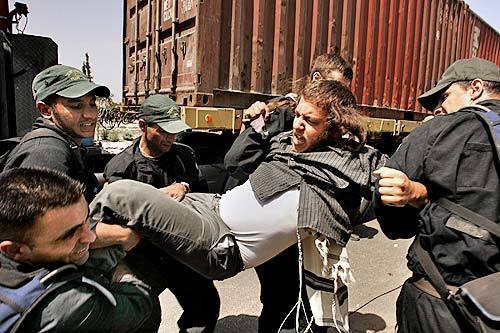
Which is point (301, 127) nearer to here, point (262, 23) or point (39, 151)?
point (39, 151)

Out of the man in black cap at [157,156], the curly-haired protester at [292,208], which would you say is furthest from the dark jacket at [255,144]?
the man in black cap at [157,156]

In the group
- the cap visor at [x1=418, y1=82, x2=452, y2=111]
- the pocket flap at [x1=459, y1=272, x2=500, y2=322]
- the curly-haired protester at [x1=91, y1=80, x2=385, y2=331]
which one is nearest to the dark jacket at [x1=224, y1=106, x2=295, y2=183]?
the curly-haired protester at [x1=91, y1=80, x2=385, y2=331]

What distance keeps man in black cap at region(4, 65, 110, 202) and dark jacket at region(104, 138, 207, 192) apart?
1.17 feet

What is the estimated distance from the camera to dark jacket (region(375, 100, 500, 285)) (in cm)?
133

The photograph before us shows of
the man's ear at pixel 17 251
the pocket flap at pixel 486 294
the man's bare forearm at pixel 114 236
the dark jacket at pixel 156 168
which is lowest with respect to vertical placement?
Answer: the pocket flap at pixel 486 294

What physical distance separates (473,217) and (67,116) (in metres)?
1.62

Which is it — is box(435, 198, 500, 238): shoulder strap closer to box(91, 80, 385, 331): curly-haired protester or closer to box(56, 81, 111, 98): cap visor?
box(91, 80, 385, 331): curly-haired protester

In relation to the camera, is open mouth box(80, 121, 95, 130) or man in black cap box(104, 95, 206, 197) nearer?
open mouth box(80, 121, 95, 130)

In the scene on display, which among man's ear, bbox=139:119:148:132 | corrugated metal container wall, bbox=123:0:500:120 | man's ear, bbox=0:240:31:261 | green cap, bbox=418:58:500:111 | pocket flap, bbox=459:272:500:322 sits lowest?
pocket flap, bbox=459:272:500:322

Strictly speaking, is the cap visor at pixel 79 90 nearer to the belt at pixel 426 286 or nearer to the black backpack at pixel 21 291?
the black backpack at pixel 21 291

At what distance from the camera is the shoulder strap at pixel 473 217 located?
1.29 meters

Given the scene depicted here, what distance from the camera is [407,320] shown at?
5.05 ft

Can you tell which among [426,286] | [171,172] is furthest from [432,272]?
[171,172]

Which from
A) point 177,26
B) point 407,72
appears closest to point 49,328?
point 177,26
